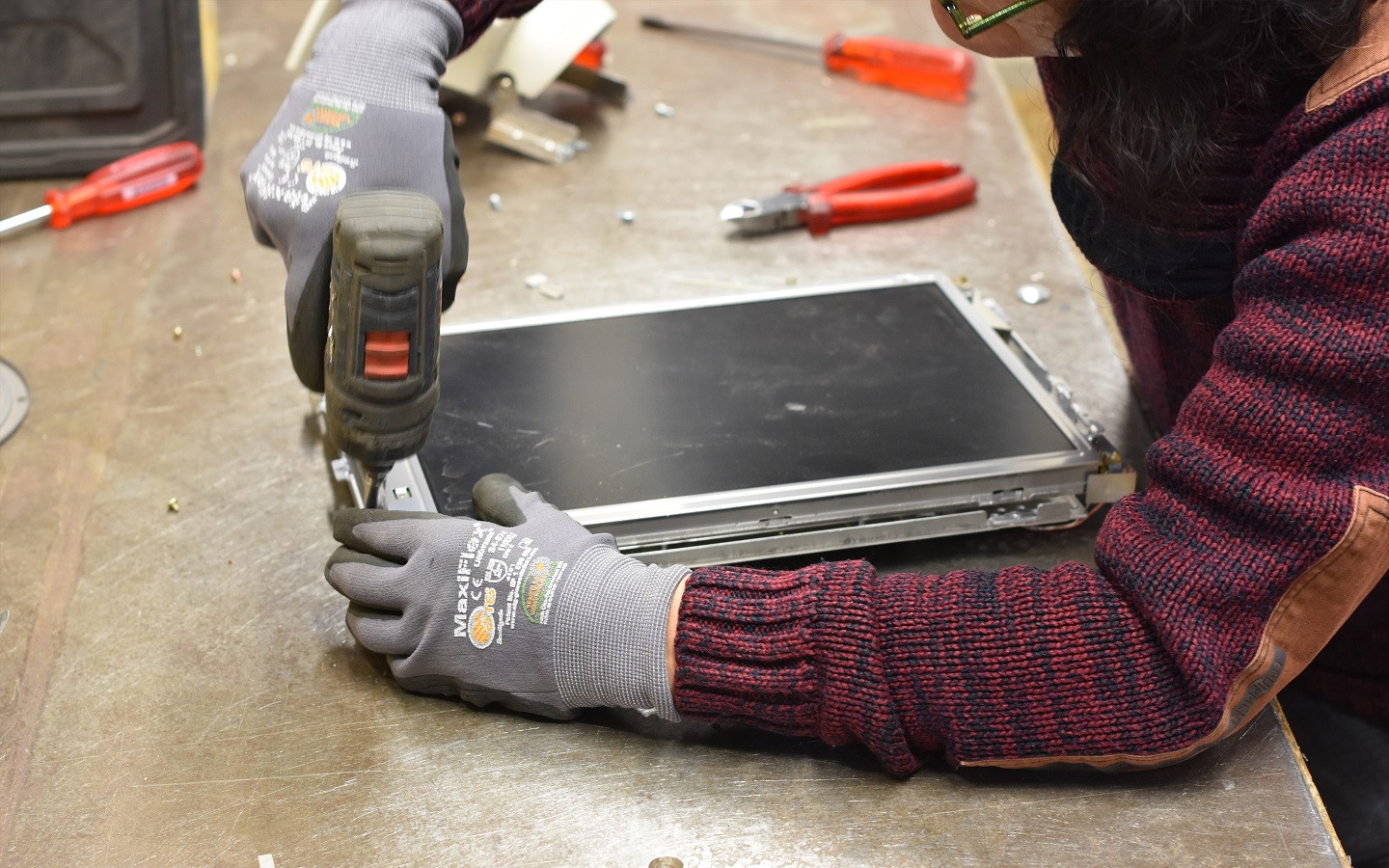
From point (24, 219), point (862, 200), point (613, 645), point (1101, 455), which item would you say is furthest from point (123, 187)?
point (1101, 455)

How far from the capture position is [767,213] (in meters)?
1.35

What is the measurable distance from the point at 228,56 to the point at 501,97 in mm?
470

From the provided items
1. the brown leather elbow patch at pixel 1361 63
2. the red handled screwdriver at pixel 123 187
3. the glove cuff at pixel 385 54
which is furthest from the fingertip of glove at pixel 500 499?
the red handled screwdriver at pixel 123 187

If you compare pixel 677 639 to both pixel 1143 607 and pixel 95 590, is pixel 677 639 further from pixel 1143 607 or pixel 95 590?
pixel 95 590

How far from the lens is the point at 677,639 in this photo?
2.48 feet

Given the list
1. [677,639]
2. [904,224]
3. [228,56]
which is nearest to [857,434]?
[677,639]

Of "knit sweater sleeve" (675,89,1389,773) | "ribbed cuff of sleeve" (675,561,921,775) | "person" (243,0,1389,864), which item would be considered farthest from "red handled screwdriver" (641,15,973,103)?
"ribbed cuff of sleeve" (675,561,921,775)

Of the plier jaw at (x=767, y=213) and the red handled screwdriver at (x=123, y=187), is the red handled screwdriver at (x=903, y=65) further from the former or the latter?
the red handled screwdriver at (x=123, y=187)

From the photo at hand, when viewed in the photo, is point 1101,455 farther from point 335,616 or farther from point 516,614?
point 335,616

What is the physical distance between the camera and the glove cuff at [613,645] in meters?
0.75

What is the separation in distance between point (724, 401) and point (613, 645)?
0.91ft

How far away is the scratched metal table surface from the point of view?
705 millimetres

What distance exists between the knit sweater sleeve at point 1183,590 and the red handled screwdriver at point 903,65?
0.95 metres

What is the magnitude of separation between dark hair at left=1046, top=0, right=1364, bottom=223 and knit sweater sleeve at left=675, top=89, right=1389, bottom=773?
0.04m
